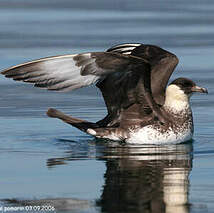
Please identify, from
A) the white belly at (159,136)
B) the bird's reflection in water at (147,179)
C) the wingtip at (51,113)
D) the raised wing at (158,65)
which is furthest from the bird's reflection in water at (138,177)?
the raised wing at (158,65)

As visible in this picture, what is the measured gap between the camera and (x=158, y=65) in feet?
38.7

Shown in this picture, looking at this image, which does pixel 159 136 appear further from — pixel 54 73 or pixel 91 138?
pixel 54 73

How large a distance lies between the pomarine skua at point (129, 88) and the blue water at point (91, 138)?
273 millimetres

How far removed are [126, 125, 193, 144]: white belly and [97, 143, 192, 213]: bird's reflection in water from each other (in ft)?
0.66

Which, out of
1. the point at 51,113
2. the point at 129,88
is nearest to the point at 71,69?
the point at 129,88

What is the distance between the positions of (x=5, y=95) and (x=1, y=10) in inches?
302

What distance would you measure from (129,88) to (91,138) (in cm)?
86

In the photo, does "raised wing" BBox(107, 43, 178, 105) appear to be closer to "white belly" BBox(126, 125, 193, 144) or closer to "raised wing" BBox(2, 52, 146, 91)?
"white belly" BBox(126, 125, 193, 144)

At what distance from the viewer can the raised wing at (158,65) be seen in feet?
38.5

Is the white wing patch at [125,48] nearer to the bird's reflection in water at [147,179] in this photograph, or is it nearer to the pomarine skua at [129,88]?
the pomarine skua at [129,88]

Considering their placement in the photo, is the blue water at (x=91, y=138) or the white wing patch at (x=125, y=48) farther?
the white wing patch at (x=125, y=48)

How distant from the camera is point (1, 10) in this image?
2119 cm

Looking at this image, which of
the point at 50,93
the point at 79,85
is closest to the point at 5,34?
the point at 50,93

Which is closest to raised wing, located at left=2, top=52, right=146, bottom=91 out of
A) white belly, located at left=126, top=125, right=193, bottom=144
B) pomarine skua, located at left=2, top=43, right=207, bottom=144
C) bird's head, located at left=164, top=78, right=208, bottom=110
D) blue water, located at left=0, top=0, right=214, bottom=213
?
pomarine skua, located at left=2, top=43, right=207, bottom=144
